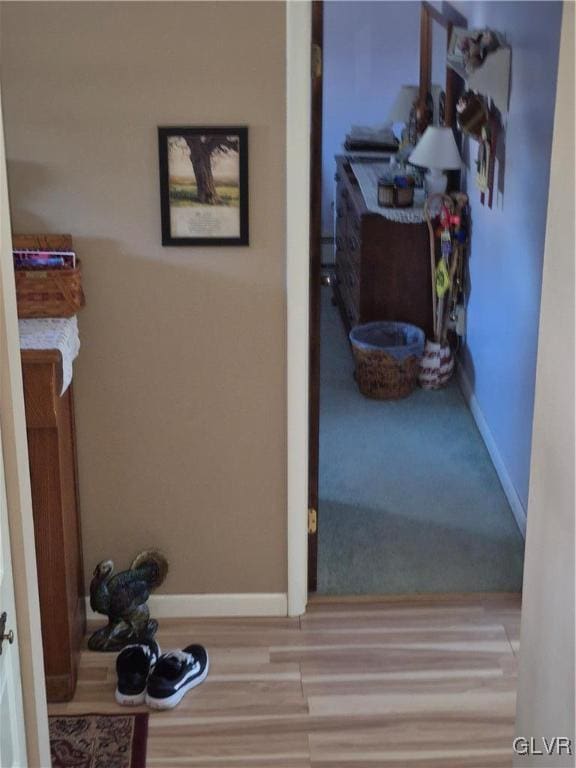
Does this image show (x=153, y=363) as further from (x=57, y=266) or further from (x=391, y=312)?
(x=391, y=312)

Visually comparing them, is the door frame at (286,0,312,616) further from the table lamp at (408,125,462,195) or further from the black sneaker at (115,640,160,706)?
the table lamp at (408,125,462,195)

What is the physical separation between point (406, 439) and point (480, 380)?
444 millimetres

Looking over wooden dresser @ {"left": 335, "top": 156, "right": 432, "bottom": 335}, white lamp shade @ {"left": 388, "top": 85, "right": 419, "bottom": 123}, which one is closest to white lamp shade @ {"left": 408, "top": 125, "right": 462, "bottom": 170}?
wooden dresser @ {"left": 335, "top": 156, "right": 432, "bottom": 335}

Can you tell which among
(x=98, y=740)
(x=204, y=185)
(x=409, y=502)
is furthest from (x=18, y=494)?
(x=409, y=502)

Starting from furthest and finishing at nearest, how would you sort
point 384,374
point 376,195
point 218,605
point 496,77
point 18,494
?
point 376,195 < point 384,374 < point 496,77 < point 218,605 < point 18,494

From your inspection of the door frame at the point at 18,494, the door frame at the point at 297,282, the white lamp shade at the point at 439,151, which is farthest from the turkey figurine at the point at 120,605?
the white lamp shade at the point at 439,151

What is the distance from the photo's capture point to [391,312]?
17.0 ft

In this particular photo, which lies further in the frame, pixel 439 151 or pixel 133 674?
pixel 439 151

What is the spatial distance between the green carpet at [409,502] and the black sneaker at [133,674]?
29.5 inches

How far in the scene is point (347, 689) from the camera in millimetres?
2979

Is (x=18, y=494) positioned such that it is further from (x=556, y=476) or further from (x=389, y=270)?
(x=389, y=270)

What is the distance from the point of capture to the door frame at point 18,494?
182 centimetres

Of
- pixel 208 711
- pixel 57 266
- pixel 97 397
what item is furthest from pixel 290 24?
pixel 208 711

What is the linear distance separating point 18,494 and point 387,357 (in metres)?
3.12
